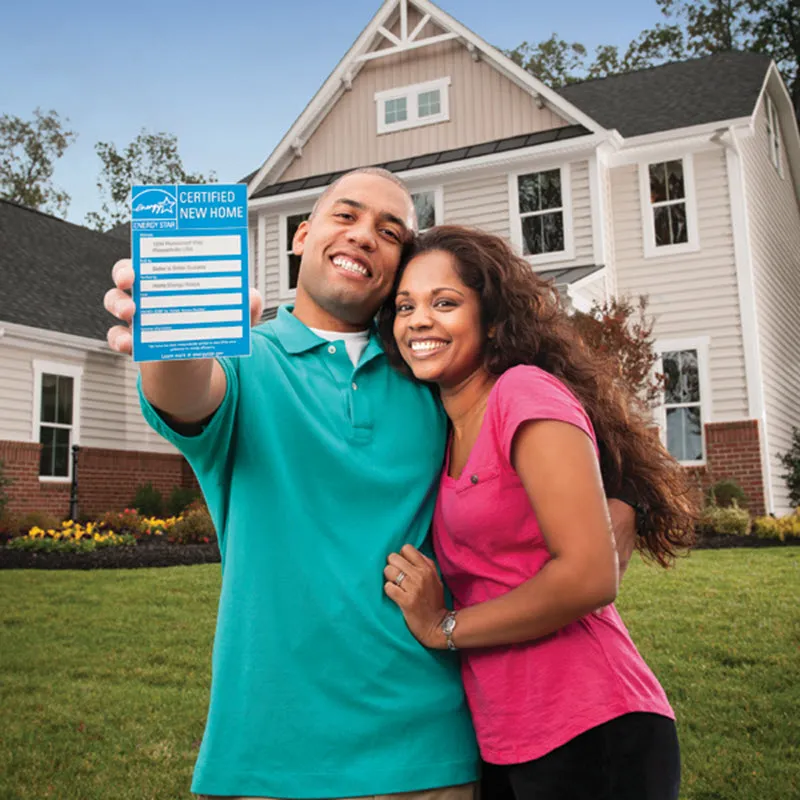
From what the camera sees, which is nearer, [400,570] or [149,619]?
[400,570]

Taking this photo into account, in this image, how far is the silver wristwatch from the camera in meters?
1.91

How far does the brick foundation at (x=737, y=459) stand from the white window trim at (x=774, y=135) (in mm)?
7483

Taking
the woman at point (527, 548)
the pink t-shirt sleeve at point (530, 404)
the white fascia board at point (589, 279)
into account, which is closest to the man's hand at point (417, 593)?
the woman at point (527, 548)

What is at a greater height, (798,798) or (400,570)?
(400,570)

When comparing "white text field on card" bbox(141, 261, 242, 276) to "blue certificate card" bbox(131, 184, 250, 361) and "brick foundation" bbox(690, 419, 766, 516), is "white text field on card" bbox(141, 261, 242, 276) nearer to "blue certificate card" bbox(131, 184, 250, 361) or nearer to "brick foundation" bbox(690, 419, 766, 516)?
"blue certificate card" bbox(131, 184, 250, 361)

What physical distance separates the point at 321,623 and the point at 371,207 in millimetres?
1091

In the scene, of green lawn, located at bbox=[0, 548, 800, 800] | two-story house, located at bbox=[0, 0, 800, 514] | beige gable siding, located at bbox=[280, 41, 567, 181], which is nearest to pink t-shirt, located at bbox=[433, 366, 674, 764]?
green lawn, located at bbox=[0, 548, 800, 800]

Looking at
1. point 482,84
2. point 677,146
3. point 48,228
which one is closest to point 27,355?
point 48,228

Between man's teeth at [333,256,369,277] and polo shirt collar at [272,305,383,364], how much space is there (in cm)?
18

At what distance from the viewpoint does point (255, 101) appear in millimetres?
22422

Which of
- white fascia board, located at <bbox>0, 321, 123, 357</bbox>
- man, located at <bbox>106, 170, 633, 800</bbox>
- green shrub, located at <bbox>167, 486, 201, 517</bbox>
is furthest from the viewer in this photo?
green shrub, located at <bbox>167, 486, 201, 517</bbox>

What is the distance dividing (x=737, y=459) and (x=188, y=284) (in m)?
13.5

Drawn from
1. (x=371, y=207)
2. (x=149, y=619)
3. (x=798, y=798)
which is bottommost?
(x=798, y=798)

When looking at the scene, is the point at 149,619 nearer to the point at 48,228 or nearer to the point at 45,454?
the point at 45,454
